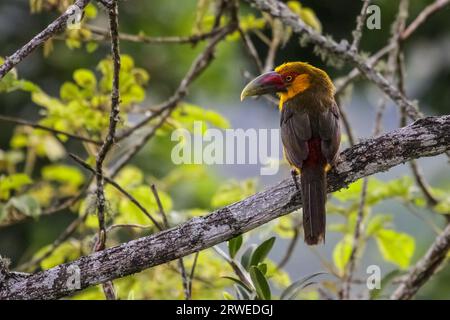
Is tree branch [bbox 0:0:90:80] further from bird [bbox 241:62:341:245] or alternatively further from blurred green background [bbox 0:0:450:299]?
blurred green background [bbox 0:0:450:299]

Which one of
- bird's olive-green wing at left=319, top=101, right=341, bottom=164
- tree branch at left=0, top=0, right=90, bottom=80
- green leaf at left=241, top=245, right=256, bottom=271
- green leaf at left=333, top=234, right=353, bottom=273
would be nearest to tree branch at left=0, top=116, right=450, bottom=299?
bird's olive-green wing at left=319, top=101, right=341, bottom=164

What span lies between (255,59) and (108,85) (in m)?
0.95

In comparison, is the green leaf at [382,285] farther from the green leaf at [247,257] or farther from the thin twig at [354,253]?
the green leaf at [247,257]

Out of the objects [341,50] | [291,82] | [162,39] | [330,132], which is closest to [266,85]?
[291,82]

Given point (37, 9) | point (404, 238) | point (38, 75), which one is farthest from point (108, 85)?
point (38, 75)

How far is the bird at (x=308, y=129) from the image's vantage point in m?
3.33

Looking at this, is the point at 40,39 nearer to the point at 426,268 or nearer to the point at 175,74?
the point at 426,268

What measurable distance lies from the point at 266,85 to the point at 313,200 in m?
0.96

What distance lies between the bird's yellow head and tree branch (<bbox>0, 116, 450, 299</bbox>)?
2.91 ft

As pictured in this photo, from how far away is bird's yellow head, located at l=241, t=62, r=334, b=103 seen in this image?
400 cm

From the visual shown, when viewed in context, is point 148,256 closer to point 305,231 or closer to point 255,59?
point 305,231

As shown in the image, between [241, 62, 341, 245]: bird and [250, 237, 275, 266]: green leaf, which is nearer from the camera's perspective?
[241, 62, 341, 245]: bird

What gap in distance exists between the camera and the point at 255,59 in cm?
477

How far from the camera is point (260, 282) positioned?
127 inches
